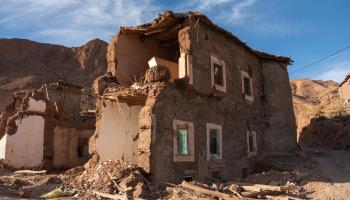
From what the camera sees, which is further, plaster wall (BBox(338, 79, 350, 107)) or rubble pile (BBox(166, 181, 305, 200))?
plaster wall (BBox(338, 79, 350, 107))

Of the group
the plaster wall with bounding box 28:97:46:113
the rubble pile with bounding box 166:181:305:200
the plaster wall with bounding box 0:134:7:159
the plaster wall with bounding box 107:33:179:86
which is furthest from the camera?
the plaster wall with bounding box 28:97:46:113

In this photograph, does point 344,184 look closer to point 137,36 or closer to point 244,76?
point 244,76

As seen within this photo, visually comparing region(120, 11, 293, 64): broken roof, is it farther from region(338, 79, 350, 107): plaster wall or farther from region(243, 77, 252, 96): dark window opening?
region(338, 79, 350, 107): plaster wall

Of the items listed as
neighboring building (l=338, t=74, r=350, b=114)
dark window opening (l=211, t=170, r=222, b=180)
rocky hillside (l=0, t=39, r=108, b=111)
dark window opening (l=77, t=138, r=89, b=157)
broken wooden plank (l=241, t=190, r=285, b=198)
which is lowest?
broken wooden plank (l=241, t=190, r=285, b=198)

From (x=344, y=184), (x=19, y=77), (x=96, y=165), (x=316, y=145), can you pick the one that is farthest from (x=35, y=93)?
(x=19, y=77)

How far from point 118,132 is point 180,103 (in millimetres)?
3579

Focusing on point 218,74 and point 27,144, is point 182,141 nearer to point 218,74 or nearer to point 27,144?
point 218,74

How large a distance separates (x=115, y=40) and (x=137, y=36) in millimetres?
→ 1409

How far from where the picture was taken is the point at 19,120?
2239 cm

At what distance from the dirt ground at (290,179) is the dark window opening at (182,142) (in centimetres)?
248

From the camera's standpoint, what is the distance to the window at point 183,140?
14.7 m

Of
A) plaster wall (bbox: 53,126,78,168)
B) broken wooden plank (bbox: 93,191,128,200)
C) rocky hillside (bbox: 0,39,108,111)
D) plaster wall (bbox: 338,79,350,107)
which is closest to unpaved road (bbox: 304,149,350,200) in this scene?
broken wooden plank (bbox: 93,191,128,200)

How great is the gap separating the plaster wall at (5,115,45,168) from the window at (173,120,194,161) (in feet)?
38.0

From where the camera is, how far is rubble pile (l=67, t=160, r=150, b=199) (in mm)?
12648
